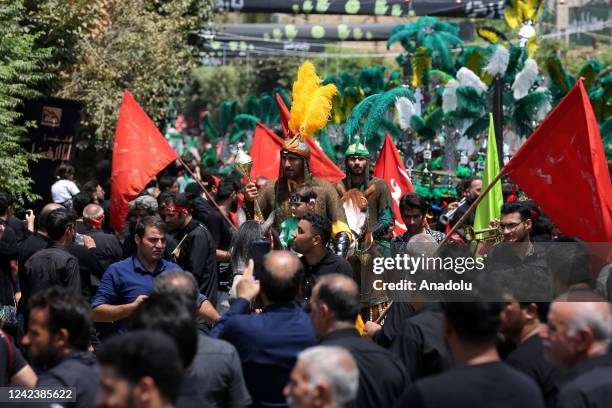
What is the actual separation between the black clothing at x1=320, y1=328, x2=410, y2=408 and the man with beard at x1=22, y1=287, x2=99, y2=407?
1120 mm

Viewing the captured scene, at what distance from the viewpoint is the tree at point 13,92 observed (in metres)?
14.4

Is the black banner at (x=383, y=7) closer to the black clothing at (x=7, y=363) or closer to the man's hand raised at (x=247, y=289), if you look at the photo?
the man's hand raised at (x=247, y=289)

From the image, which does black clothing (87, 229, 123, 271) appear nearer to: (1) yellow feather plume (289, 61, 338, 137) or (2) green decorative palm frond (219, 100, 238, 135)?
(1) yellow feather plume (289, 61, 338, 137)

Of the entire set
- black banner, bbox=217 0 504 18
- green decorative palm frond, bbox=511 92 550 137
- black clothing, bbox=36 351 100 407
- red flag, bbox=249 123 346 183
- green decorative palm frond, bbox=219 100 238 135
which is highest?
black banner, bbox=217 0 504 18

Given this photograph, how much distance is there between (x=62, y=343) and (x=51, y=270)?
333cm

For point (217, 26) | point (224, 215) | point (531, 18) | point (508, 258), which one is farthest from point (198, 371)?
point (217, 26)

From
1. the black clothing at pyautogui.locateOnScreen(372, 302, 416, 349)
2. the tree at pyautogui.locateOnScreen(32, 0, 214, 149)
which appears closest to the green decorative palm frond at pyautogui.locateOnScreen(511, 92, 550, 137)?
the tree at pyautogui.locateOnScreen(32, 0, 214, 149)

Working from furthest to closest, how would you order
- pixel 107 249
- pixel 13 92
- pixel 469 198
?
pixel 13 92 → pixel 469 198 → pixel 107 249

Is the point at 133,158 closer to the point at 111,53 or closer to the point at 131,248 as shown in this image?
the point at 131,248

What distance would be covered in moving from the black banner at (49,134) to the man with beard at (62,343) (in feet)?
36.3

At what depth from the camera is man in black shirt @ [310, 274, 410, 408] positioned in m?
5.46

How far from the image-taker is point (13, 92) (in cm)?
1491

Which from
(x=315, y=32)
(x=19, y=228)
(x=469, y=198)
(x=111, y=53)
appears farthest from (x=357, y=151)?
(x=315, y=32)

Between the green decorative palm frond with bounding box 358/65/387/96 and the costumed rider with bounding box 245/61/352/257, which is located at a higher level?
the green decorative palm frond with bounding box 358/65/387/96
